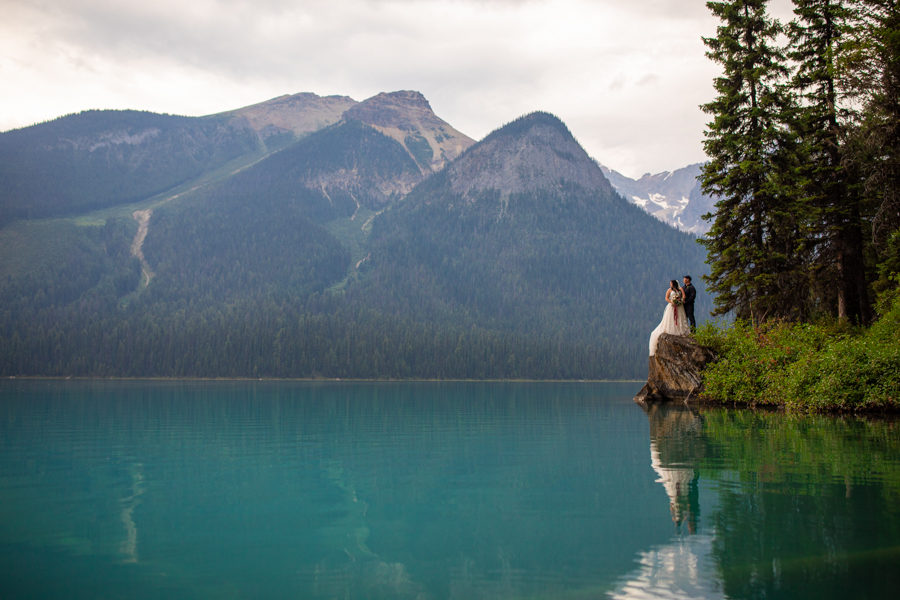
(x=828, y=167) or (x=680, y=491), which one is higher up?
(x=828, y=167)

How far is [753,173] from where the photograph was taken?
111 feet

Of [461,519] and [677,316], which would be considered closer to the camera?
[461,519]

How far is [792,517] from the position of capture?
25.2 feet

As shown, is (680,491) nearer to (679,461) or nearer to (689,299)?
(679,461)

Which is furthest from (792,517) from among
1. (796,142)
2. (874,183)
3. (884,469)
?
(796,142)

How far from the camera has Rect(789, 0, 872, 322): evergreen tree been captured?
30.8m

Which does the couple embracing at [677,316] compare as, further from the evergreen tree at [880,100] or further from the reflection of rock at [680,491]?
the reflection of rock at [680,491]

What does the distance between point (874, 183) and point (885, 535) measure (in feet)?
85.6

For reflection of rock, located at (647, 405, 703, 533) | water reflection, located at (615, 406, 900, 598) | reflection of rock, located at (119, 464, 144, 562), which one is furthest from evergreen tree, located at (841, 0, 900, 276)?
reflection of rock, located at (119, 464, 144, 562)

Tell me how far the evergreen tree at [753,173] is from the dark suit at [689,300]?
2505mm

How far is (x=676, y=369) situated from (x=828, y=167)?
1231 centimetres

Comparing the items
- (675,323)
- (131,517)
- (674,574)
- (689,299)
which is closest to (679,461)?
(674,574)

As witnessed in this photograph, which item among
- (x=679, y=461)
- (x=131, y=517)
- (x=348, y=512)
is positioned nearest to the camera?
(x=131, y=517)

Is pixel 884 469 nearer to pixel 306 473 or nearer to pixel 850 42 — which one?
pixel 306 473
